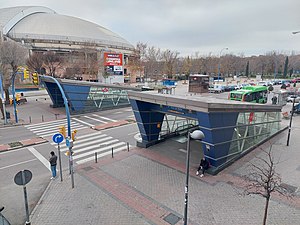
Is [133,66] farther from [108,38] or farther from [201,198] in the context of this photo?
[201,198]

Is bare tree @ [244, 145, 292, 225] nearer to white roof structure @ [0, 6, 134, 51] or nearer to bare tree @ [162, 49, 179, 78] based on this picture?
white roof structure @ [0, 6, 134, 51]

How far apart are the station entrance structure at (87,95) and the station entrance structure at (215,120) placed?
15083mm

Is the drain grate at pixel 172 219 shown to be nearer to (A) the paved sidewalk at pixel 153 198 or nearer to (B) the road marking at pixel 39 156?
(A) the paved sidewalk at pixel 153 198

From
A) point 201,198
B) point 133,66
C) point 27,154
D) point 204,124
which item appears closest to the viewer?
point 201,198

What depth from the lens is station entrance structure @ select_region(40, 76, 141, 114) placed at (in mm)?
27000

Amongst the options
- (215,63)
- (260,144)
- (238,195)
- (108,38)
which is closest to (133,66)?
(108,38)

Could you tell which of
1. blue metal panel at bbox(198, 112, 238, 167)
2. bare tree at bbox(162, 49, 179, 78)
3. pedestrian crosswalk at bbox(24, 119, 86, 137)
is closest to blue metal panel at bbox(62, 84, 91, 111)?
pedestrian crosswalk at bbox(24, 119, 86, 137)

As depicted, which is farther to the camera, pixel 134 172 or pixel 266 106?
pixel 266 106

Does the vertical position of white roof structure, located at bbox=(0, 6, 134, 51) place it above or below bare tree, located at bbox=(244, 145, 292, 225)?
above

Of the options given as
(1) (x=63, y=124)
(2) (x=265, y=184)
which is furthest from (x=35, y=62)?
(2) (x=265, y=184)

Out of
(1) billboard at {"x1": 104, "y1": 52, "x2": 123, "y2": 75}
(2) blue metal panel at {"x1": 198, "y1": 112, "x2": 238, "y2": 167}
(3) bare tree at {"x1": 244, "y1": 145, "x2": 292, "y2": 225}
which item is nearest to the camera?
(3) bare tree at {"x1": 244, "y1": 145, "x2": 292, "y2": 225}

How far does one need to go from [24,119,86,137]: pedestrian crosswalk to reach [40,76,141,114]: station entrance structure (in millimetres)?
3601

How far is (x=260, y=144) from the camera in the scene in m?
17.0

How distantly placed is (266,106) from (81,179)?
13.5m
